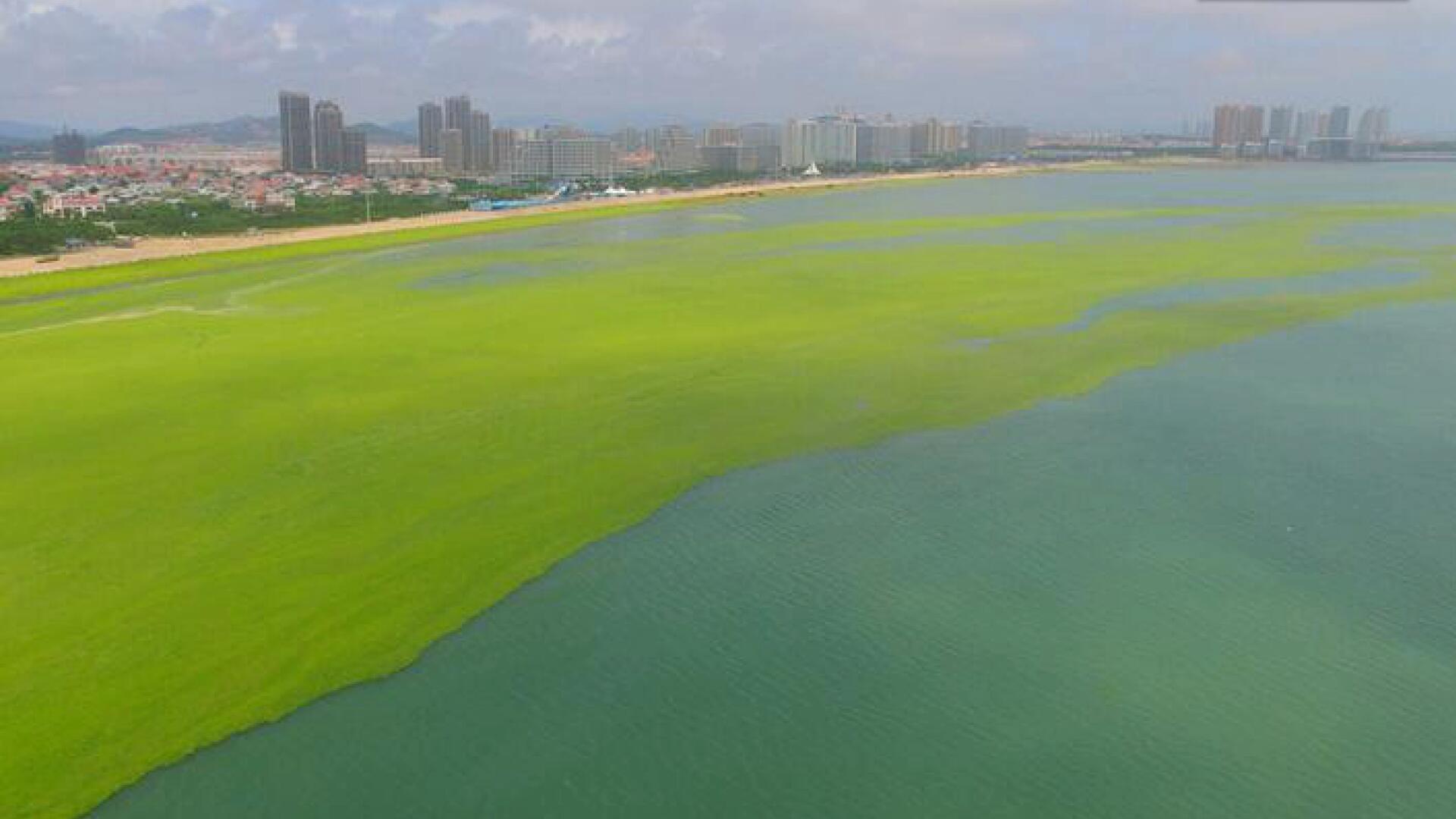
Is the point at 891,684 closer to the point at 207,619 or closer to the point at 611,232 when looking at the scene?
the point at 207,619

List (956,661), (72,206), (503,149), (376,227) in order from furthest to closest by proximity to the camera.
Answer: (503,149), (72,206), (376,227), (956,661)

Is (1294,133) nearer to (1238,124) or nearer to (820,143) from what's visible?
(1238,124)

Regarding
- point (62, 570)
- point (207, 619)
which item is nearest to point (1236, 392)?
point (207, 619)

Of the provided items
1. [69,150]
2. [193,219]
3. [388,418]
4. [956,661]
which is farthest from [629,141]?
[956,661]

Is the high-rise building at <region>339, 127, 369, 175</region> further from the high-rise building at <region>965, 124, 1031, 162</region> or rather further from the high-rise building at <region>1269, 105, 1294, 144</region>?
the high-rise building at <region>1269, 105, 1294, 144</region>

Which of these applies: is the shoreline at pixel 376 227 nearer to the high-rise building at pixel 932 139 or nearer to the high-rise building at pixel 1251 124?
the high-rise building at pixel 932 139

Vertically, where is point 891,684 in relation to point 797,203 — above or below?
below

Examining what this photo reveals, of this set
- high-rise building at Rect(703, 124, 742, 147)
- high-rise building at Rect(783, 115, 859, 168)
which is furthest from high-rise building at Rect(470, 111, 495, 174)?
high-rise building at Rect(783, 115, 859, 168)

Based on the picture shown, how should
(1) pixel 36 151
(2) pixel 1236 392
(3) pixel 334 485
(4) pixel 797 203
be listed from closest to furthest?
(3) pixel 334 485 < (2) pixel 1236 392 < (4) pixel 797 203 < (1) pixel 36 151
